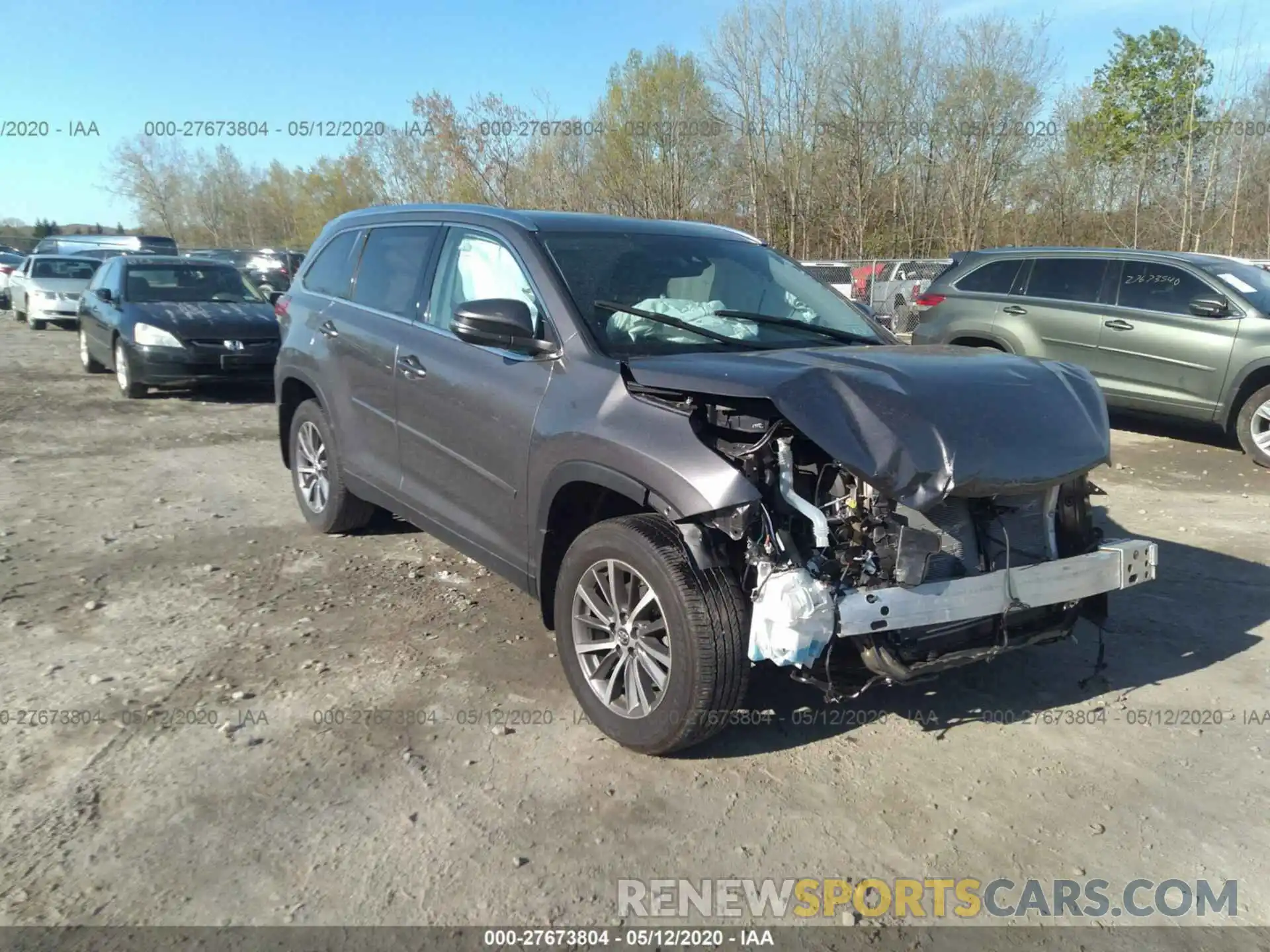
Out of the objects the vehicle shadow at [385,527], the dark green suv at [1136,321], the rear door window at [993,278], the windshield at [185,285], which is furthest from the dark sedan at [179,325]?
the rear door window at [993,278]

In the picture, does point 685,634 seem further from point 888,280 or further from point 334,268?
point 888,280

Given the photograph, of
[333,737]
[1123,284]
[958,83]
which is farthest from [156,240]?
[333,737]

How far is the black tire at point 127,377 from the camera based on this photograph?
37.3 feet

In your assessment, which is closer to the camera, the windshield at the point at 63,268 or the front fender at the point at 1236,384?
the front fender at the point at 1236,384

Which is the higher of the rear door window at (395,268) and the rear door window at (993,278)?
the rear door window at (993,278)

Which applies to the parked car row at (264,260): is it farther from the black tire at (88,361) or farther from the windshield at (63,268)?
the black tire at (88,361)

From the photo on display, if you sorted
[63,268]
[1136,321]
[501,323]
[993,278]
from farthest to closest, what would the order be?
[63,268] → [993,278] → [1136,321] → [501,323]

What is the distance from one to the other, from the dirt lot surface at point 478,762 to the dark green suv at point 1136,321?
3.66m

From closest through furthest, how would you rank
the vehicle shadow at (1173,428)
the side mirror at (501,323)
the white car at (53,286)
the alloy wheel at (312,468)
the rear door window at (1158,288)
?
1. the side mirror at (501,323)
2. the alloy wheel at (312,468)
3. the rear door window at (1158,288)
4. the vehicle shadow at (1173,428)
5. the white car at (53,286)

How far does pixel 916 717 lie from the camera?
13.0 ft

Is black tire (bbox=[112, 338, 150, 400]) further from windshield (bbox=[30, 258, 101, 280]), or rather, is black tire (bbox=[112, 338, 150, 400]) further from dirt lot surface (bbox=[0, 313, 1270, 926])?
windshield (bbox=[30, 258, 101, 280])

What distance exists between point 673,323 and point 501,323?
0.72 meters

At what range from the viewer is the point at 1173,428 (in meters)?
10.3

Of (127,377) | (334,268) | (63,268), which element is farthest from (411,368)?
(63,268)
